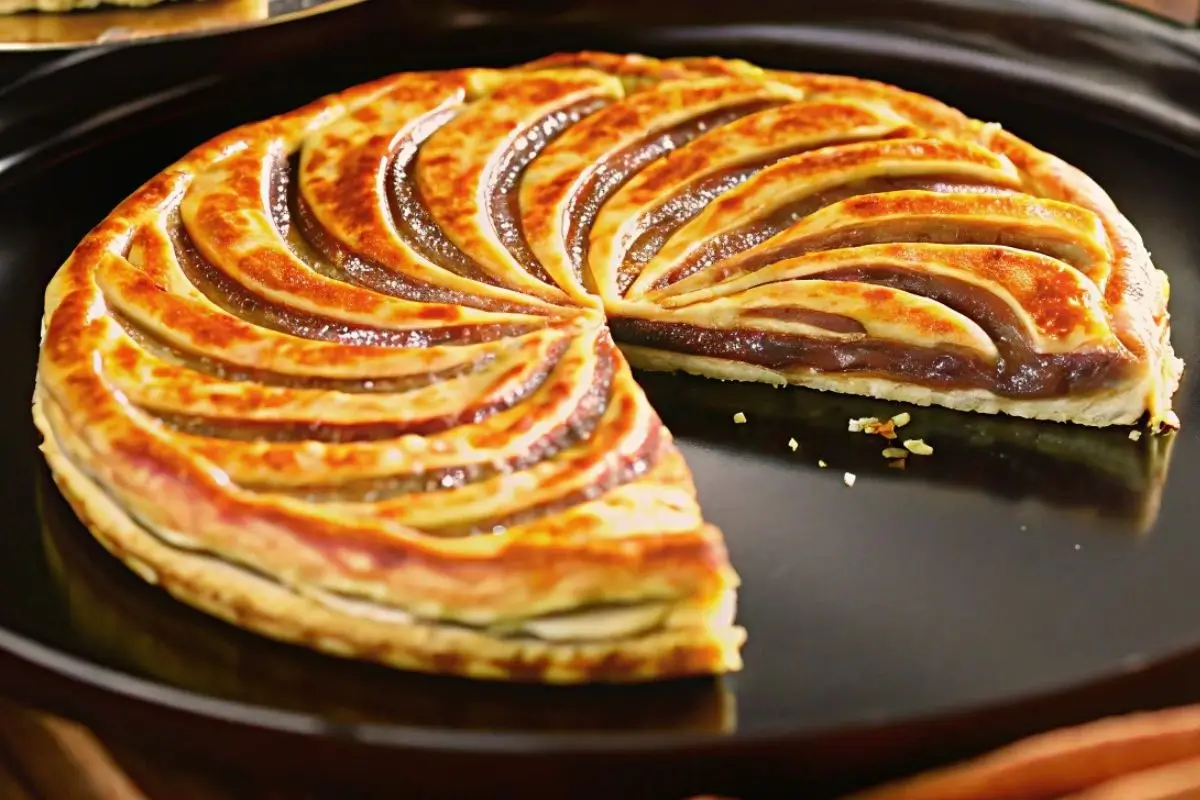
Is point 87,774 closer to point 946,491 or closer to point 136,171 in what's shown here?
point 946,491

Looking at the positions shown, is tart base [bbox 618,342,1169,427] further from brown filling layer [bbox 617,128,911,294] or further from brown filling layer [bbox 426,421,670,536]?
brown filling layer [bbox 426,421,670,536]

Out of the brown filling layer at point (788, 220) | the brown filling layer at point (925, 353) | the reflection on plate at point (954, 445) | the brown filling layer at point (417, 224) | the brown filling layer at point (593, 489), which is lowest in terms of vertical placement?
the reflection on plate at point (954, 445)

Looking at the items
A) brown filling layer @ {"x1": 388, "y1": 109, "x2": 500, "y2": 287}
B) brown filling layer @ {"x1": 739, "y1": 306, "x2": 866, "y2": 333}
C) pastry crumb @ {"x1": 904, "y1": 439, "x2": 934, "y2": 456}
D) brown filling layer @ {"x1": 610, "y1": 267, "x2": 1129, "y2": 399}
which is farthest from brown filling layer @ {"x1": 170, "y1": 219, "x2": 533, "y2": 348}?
pastry crumb @ {"x1": 904, "y1": 439, "x2": 934, "y2": 456}

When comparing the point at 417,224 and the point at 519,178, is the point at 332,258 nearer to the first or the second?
the point at 417,224

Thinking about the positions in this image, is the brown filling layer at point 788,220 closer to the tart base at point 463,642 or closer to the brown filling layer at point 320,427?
the brown filling layer at point 320,427

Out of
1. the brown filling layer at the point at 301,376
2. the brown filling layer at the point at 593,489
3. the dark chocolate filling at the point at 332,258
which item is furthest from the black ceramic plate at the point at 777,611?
the dark chocolate filling at the point at 332,258

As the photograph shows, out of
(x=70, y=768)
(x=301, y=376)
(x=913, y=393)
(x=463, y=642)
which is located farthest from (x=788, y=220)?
(x=70, y=768)
